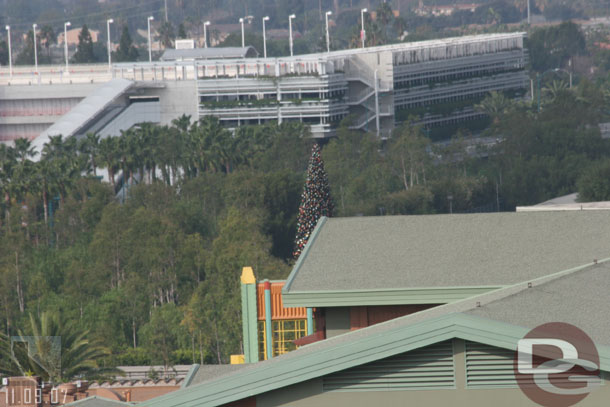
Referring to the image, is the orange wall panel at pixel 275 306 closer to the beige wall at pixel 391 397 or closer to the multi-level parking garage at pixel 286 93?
the beige wall at pixel 391 397

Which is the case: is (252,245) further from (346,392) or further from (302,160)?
(346,392)

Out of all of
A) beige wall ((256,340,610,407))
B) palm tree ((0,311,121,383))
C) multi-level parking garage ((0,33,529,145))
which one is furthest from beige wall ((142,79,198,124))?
beige wall ((256,340,610,407))

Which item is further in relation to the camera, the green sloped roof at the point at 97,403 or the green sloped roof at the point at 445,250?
the green sloped roof at the point at 97,403

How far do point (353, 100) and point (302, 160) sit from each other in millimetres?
47884

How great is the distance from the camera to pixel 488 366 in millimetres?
16094

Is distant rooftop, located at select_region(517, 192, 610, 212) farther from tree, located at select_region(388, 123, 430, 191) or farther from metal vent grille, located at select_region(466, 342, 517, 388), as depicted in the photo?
tree, located at select_region(388, 123, 430, 191)

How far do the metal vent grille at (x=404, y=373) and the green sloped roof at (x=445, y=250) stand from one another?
6.70 m

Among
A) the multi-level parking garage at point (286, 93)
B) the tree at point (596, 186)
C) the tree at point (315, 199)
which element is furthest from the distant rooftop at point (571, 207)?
the multi-level parking garage at point (286, 93)

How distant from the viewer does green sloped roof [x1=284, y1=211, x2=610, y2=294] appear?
23.4 meters

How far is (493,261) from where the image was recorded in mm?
24047

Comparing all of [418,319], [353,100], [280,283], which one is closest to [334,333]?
[418,319]

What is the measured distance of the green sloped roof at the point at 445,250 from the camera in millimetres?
23422

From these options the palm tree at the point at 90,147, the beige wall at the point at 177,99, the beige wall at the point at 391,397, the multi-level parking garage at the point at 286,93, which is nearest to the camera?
the beige wall at the point at 391,397

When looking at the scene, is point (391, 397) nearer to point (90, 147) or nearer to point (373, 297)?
point (373, 297)
